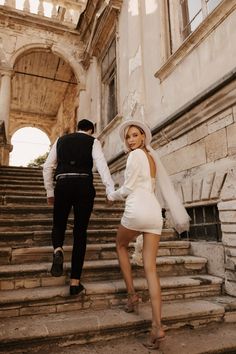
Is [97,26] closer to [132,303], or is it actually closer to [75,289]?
[75,289]

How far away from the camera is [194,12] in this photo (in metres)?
4.95

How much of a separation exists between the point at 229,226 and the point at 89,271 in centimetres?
162

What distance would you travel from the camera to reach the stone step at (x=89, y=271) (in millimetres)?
2879

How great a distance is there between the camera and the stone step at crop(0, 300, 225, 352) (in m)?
2.16

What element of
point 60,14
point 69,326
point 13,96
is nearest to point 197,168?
point 69,326

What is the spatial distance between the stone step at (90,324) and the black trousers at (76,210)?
420 mm

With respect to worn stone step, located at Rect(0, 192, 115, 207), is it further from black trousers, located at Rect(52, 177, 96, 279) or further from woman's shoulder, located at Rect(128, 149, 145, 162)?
woman's shoulder, located at Rect(128, 149, 145, 162)

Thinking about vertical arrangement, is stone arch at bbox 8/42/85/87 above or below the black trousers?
above

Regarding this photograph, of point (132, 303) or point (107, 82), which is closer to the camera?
point (132, 303)

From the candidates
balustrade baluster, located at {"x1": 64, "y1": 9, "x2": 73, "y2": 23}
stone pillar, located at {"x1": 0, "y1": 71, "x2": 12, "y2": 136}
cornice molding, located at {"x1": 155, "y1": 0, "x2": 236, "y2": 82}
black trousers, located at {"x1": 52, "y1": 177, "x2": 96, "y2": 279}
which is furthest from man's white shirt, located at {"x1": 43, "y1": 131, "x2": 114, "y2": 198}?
balustrade baluster, located at {"x1": 64, "y1": 9, "x2": 73, "y2": 23}

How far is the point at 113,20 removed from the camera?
28.0ft

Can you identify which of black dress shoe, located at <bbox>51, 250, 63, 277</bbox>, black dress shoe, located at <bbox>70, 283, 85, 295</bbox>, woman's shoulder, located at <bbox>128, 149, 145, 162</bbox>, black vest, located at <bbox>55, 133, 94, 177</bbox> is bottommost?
black dress shoe, located at <bbox>70, 283, 85, 295</bbox>

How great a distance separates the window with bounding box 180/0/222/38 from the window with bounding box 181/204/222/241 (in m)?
2.88

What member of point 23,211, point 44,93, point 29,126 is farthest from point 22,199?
point 29,126
